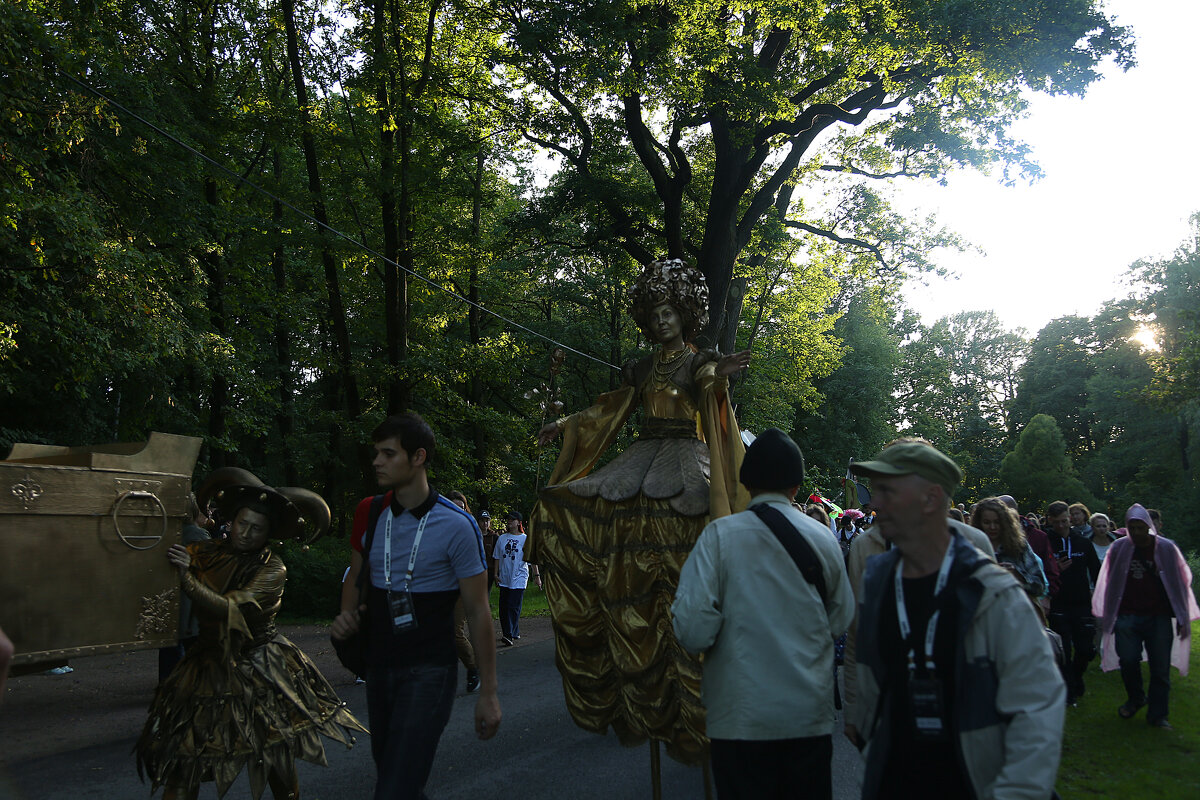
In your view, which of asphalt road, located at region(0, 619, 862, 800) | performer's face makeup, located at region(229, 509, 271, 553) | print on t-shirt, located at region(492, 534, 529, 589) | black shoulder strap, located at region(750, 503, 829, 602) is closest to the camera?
black shoulder strap, located at region(750, 503, 829, 602)

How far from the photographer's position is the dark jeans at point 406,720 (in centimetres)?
339

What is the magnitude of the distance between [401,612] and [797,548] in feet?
5.52

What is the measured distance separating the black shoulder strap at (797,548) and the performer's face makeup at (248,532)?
312cm

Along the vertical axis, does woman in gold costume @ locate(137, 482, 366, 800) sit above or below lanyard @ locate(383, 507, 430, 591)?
below

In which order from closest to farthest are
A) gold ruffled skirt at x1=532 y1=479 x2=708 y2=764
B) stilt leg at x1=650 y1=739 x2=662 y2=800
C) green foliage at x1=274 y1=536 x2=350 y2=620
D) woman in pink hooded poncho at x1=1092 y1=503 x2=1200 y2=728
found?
1. stilt leg at x1=650 y1=739 x2=662 y2=800
2. gold ruffled skirt at x1=532 y1=479 x2=708 y2=764
3. woman in pink hooded poncho at x1=1092 y1=503 x2=1200 y2=728
4. green foliage at x1=274 y1=536 x2=350 y2=620

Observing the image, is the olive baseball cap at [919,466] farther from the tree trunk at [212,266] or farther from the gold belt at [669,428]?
the tree trunk at [212,266]

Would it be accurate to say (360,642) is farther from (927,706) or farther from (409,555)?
(927,706)

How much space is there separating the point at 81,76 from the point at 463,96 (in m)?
8.34

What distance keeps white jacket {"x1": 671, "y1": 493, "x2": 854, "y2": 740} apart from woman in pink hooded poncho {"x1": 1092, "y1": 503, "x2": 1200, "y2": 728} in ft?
22.2

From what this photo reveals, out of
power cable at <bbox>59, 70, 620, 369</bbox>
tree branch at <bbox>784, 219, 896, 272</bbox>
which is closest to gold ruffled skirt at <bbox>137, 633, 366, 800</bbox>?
power cable at <bbox>59, 70, 620, 369</bbox>

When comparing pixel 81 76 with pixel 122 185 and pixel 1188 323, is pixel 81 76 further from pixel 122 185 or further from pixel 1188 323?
pixel 1188 323

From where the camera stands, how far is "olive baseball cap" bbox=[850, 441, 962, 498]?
2.52 meters

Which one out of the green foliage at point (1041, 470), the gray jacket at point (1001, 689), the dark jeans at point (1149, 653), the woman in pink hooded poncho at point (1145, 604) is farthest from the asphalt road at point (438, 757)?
the green foliage at point (1041, 470)

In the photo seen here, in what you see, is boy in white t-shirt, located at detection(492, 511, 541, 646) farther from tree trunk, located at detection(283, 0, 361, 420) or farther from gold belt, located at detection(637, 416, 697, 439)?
gold belt, located at detection(637, 416, 697, 439)
